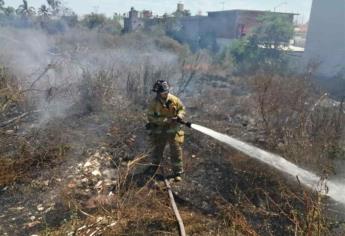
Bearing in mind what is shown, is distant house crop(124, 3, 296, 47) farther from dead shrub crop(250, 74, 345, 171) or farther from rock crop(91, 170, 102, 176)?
rock crop(91, 170, 102, 176)

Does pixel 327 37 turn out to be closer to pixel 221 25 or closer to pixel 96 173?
pixel 221 25

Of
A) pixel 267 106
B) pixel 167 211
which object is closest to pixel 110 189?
pixel 167 211

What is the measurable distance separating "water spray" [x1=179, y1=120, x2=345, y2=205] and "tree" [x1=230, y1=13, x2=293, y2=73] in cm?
1345

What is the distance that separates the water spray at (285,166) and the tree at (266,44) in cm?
1345

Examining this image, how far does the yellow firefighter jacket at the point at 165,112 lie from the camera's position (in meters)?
5.70

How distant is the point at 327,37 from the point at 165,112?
695 inches

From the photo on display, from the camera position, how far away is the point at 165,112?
5711 mm

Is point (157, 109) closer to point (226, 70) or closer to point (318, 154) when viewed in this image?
point (318, 154)

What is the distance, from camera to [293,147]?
631 centimetres

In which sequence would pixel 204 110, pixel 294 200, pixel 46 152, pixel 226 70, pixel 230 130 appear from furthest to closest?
pixel 226 70 → pixel 204 110 → pixel 230 130 → pixel 46 152 → pixel 294 200

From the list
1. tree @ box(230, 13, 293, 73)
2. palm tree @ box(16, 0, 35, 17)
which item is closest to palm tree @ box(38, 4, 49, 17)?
palm tree @ box(16, 0, 35, 17)

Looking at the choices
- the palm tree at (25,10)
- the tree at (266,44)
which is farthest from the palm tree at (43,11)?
the tree at (266,44)

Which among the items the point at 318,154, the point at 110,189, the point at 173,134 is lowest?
the point at 110,189

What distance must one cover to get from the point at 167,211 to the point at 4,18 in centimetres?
3776
